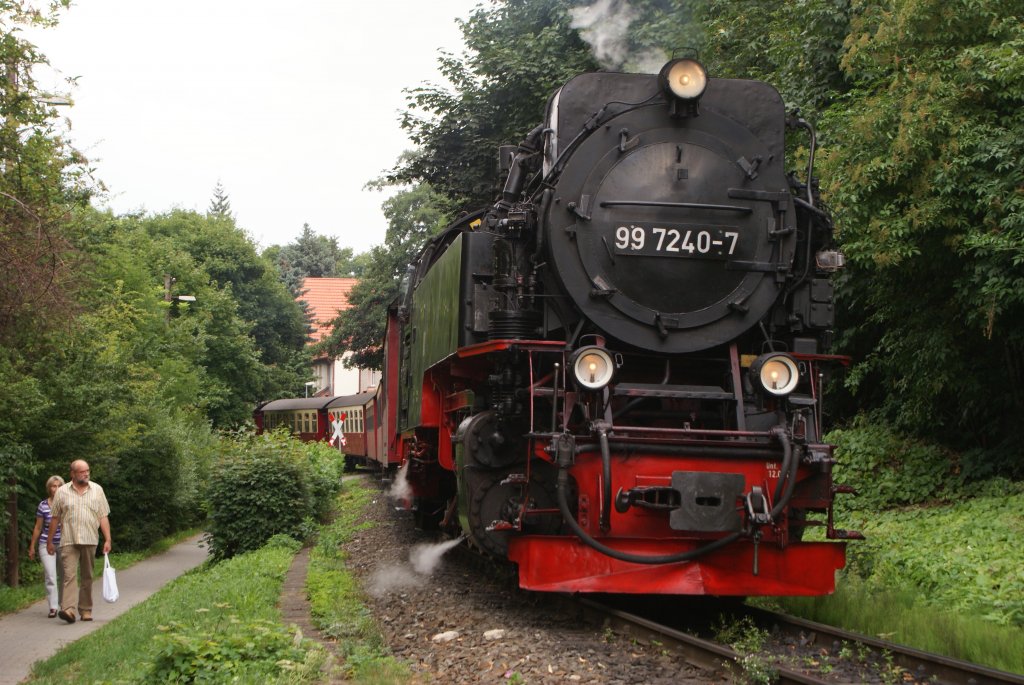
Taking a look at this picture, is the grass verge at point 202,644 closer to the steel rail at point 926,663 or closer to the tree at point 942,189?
the steel rail at point 926,663

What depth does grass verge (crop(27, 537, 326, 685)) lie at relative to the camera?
224 inches

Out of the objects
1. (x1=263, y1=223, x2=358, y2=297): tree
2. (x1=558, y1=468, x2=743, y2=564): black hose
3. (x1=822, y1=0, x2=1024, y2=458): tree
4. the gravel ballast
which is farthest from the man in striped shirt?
(x1=263, y1=223, x2=358, y2=297): tree

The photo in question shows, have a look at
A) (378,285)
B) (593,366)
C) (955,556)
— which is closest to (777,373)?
(593,366)

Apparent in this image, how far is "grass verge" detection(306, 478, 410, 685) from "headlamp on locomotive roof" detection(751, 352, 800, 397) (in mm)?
2922

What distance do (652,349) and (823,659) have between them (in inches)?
91.4

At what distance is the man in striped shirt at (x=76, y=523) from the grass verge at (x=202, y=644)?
565 mm

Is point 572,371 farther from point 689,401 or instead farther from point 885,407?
point 885,407

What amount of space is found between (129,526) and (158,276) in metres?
23.9

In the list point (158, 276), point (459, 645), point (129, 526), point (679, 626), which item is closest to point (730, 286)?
point (679, 626)

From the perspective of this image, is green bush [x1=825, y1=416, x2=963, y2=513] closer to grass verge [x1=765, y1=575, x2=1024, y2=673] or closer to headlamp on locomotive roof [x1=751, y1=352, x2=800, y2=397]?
grass verge [x1=765, y1=575, x2=1024, y2=673]

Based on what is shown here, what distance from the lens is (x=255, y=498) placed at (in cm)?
1373

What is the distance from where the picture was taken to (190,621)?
7.32m

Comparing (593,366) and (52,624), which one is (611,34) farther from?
(52,624)

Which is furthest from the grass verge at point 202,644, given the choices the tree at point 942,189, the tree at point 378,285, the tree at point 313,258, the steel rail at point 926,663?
the tree at point 313,258
